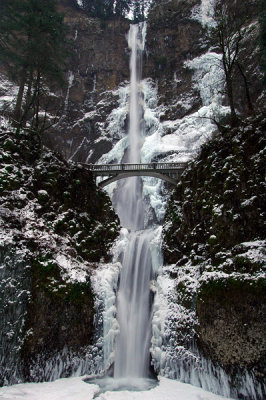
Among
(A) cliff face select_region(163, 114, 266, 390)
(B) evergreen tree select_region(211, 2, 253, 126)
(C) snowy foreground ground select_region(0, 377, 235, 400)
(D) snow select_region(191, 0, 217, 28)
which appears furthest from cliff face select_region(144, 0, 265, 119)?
(C) snowy foreground ground select_region(0, 377, 235, 400)

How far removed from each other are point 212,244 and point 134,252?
4.42 m

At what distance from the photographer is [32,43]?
16703 millimetres

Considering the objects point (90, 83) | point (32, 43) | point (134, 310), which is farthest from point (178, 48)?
point (134, 310)

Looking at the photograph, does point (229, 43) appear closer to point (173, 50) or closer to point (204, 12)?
point (173, 50)

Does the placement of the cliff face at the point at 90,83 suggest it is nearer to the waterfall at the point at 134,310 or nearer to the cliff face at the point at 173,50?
the cliff face at the point at 173,50

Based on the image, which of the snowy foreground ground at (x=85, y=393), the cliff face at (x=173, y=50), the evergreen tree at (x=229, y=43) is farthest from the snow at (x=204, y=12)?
the snowy foreground ground at (x=85, y=393)

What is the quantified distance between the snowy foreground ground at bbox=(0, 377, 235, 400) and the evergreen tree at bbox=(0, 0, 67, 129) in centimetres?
1336

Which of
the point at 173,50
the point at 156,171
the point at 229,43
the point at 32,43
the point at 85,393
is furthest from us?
the point at 173,50

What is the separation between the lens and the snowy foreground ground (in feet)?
24.9

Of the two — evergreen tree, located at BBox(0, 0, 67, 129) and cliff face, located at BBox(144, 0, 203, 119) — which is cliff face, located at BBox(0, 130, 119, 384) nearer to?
evergreen tree, located at BBox(0, 0, 67, 129)

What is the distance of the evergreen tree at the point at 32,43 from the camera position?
16844 mm

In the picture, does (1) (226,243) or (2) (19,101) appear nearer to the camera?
(1) (226,243)

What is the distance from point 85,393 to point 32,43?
18.4m

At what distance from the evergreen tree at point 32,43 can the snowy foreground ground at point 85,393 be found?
13.4m
